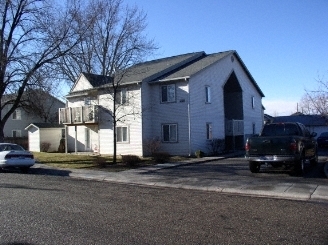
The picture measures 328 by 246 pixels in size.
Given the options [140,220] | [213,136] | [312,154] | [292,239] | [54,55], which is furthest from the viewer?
[213,136]

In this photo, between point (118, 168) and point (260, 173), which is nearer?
point (260, 173)

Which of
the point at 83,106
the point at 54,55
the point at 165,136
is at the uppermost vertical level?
the point at 54,55

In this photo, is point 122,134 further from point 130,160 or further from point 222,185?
point 222,185

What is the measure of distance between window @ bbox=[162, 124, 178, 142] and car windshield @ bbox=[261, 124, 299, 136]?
10.3m

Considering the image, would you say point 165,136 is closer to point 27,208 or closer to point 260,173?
point 260,173

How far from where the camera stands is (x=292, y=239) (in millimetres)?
5949

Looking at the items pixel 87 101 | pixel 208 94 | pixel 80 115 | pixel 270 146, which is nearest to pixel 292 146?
pixel 270 146

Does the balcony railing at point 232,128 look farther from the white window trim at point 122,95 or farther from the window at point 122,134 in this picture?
the white window trim at point 122,95

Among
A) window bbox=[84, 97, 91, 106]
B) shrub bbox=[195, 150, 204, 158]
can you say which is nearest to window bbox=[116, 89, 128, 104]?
window bbox=[84, 97, 91, 106]

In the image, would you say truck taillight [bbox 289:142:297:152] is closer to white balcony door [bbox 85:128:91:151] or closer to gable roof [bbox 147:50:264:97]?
gable roof [bbox 147:50:264:97]

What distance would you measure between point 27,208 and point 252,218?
5.31 m

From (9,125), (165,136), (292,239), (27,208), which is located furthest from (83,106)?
(9,125)

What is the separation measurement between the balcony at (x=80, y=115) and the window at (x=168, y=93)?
5.58 meters

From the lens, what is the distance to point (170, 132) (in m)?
26.1
